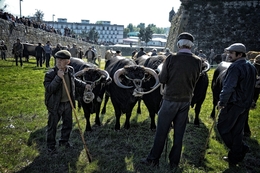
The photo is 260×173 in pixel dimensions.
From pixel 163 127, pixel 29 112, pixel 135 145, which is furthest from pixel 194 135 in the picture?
pixel 29 112

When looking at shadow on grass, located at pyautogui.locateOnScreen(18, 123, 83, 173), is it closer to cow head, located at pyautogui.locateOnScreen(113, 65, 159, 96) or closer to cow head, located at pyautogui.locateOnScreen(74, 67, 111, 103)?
cow head, located at pyautogui.locateOnScreen(74, 67, 111, 103)

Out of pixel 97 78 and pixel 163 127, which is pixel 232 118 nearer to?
pixel 163 127

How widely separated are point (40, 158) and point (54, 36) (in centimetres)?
3079

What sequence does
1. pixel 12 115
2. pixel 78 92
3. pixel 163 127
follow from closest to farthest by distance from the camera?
1. pixel 163 127
2. pixel 78 92
3. pixel 12 115

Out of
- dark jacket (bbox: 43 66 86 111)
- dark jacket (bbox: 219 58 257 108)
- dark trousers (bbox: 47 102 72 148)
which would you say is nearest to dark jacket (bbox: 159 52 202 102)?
dark jacket (bbox: 219 58 257 108)

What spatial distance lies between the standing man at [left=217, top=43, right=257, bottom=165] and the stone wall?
2256 cm

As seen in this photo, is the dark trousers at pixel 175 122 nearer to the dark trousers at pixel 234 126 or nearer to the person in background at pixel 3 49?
the dark trousers at pixel 234 126

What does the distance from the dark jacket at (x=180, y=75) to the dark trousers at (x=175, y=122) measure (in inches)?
5.3

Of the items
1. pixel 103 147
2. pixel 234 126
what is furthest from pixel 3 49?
pixel 234 126

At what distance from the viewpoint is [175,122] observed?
4578 millimetres

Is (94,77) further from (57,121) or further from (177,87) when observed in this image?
(177,87)

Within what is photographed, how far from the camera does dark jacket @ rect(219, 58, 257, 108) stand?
14.9 feet

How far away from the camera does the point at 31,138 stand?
19.6 feet

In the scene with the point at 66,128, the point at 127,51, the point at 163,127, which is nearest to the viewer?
the point at 163,127
